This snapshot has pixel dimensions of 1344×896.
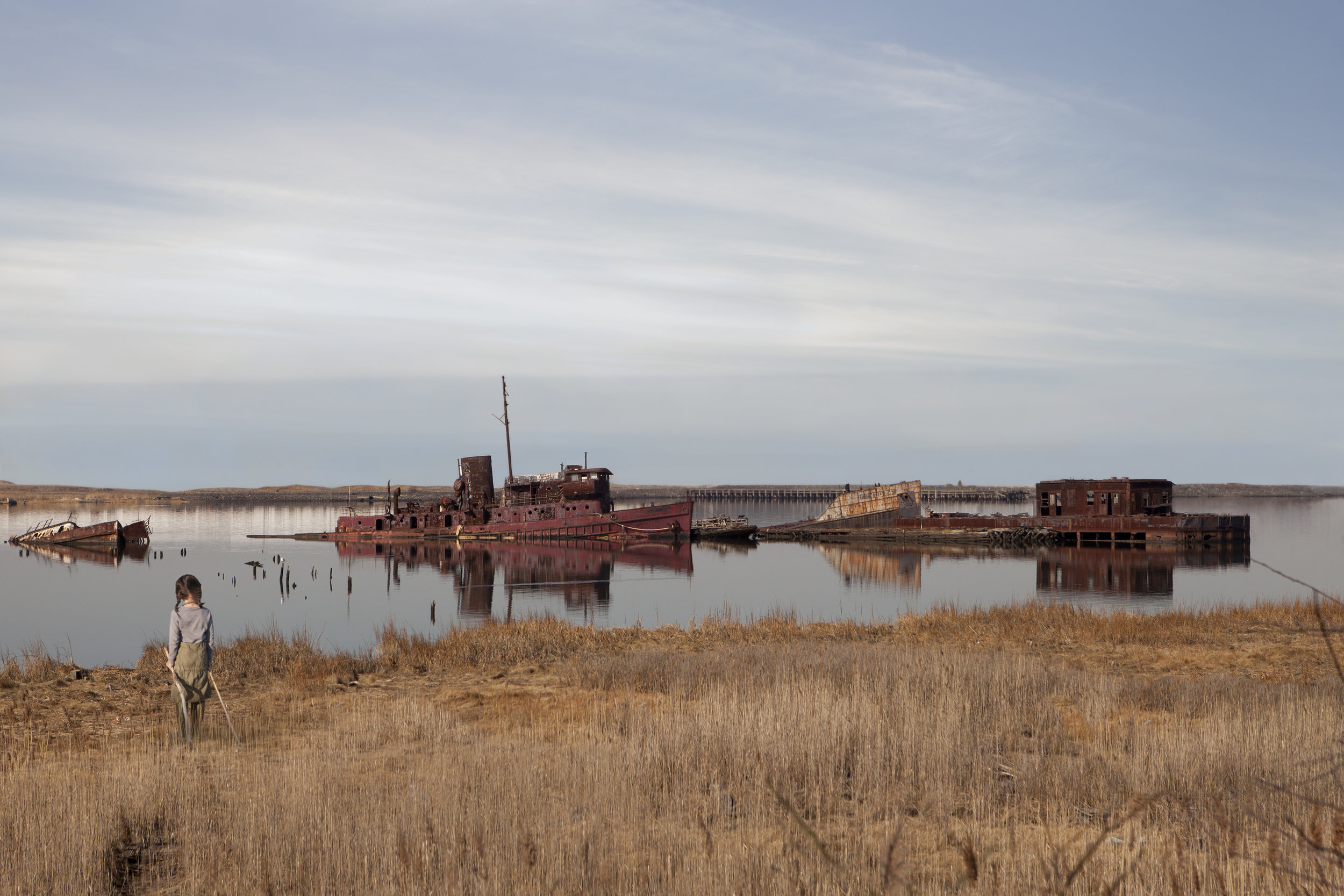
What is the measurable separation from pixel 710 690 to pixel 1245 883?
6.58 m

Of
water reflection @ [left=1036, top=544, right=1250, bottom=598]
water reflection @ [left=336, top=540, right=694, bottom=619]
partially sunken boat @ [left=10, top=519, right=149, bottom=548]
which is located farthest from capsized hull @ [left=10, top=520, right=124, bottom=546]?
water reflection @ [left=1036, top=544, right=1250, bottom=598]

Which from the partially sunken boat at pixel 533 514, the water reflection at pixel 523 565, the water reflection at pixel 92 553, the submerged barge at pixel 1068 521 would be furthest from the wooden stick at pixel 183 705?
the submerged barge at pixel 1068 521

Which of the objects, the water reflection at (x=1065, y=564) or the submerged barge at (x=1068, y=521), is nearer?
the water reflection at (x=1065, y=564)

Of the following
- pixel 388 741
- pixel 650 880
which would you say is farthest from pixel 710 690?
pixel 650 880

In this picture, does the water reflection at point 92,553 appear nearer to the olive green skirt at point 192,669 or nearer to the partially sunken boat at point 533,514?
the partially sunken boat at point 533,514

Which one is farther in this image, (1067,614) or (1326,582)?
(1326,582)

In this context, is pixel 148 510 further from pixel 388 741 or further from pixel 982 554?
pixel 388 741

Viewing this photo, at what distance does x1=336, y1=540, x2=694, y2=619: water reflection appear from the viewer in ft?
119

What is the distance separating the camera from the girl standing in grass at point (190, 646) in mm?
9273

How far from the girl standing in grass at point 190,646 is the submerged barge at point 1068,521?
2368 inches

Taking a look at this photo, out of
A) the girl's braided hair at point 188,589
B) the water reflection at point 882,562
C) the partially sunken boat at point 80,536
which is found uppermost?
the girl's braided hair at point 188,589

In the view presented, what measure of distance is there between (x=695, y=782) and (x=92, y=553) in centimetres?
6404

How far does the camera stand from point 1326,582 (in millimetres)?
40562

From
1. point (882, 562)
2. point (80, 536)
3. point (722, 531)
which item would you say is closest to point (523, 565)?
point (882, 562)
